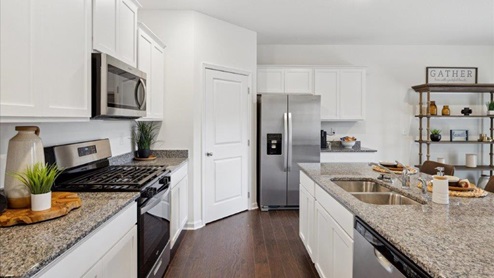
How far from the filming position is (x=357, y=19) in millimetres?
3975

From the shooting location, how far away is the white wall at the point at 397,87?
518 cm

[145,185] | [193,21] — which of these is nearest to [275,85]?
[193,21]

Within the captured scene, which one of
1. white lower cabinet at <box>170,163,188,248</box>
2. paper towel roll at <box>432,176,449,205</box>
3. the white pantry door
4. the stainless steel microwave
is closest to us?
paper towel roll at <box>432,176,449,205</box>

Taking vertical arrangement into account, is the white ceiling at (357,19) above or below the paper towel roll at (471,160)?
above

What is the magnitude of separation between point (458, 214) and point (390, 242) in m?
0.52

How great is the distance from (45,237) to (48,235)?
19 millimetres

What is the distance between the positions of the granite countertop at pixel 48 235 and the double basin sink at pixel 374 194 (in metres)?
1.51

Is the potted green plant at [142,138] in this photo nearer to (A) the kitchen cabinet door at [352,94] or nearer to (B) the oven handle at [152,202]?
(B) the oven handle at [152,202]

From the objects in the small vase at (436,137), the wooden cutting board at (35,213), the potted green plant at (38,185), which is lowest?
the wooden cutting board at (35,213)

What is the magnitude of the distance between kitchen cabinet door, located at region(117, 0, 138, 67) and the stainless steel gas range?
0.74 metres

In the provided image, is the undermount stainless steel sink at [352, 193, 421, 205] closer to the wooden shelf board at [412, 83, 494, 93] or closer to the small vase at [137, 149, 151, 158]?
the small vase at [137, 149, 151, 158]

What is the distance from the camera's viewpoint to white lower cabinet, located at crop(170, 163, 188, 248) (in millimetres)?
2732

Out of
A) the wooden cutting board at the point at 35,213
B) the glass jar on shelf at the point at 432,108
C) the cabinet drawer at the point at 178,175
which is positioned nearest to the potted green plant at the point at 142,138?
the cabinet drawer at the point at 178,175

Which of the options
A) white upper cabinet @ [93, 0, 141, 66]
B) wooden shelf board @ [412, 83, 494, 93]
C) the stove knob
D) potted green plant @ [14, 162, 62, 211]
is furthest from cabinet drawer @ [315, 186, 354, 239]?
wooden shelf board @ [412, 83, 494, 93]
